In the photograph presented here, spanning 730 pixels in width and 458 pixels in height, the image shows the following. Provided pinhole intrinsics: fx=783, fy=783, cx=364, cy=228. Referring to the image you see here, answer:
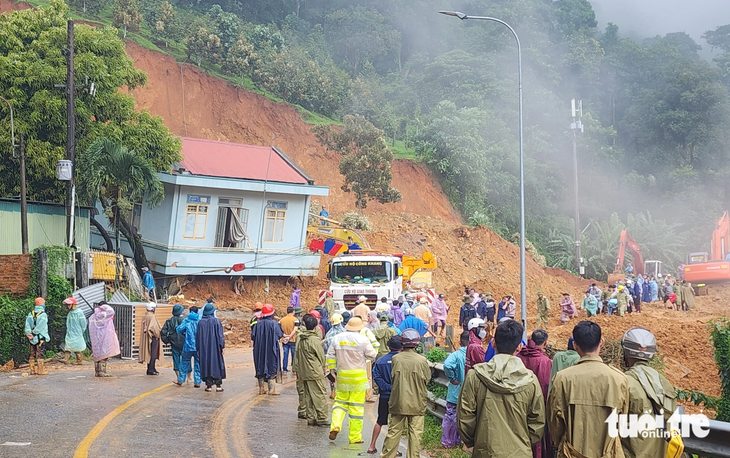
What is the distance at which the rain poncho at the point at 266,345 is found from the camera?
46.8 ft

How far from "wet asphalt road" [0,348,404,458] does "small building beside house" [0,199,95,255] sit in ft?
31.7

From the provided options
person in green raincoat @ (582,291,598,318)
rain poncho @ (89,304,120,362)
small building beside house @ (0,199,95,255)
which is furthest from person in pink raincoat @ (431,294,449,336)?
rain poncho @ (89,304,120,362)

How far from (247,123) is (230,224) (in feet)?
84.2

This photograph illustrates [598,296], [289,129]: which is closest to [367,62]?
[289,129]

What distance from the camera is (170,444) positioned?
9742mm

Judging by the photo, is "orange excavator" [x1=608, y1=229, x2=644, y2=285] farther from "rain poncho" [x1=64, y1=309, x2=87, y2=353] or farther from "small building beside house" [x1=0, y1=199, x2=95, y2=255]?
"rain poncho" [x1=64, y1=309, x2=87, y2=353]

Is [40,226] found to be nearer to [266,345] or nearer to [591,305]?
[266,345]

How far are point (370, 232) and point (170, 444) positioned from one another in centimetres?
3694

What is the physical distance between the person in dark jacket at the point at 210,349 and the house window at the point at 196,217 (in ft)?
59.5

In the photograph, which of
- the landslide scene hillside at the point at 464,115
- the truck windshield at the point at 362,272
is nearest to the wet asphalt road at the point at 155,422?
the truck windshield at the point at 362,272

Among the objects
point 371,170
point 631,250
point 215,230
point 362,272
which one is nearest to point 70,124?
point 362,272

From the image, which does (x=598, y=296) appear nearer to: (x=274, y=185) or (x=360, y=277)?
(x=360, y=277)

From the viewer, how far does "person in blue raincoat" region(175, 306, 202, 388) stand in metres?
15.5

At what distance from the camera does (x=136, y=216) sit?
34.4 meters
